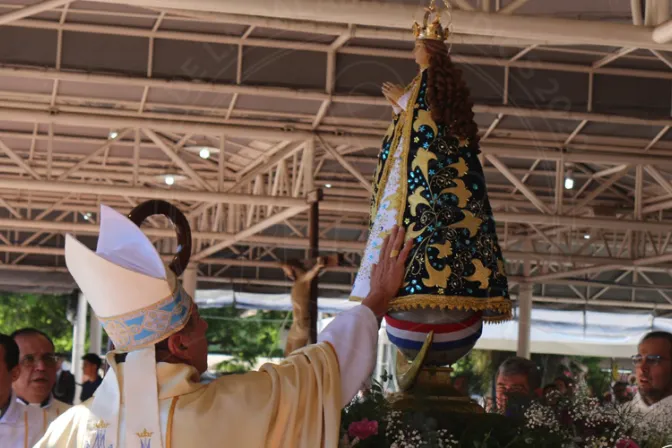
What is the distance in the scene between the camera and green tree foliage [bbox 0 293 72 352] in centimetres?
2977

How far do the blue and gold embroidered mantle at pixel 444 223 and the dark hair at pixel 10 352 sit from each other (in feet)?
6.25

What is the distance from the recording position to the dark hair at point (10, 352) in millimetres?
5059

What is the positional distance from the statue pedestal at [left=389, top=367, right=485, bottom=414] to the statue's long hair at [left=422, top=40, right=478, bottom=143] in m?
0.88

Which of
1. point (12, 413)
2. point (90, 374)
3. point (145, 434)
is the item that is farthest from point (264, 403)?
point (90, 374)

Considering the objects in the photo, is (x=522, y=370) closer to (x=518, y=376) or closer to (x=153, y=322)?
(x=518, y=376)

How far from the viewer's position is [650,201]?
17.4 m

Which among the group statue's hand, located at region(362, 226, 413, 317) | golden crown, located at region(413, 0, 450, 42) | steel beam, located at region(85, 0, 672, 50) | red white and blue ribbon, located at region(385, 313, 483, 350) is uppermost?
steel beam, located at region(85, 0, 672, 50)

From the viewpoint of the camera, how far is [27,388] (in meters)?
5.81

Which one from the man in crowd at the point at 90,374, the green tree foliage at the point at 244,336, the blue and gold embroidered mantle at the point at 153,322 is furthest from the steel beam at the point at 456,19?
the man in crowd at the point at 90,374

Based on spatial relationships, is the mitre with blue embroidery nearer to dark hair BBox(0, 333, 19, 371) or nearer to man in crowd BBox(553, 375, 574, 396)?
dark hair BBox(0, 333, 19, 371)

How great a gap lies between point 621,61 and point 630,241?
7593 millimetres

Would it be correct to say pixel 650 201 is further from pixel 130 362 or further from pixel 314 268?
pixel 130 362

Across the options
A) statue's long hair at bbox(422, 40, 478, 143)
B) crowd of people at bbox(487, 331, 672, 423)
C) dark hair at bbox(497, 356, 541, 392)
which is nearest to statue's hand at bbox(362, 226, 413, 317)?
statue's long hair at bbox(422, 40, 478, 143)

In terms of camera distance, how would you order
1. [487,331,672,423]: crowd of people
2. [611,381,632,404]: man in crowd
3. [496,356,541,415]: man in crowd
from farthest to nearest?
1. [496,356,541,415]: man in crowd
2. [611,381,632,404]: man in crowd
3. [487,331,672,423]: crowd of people
